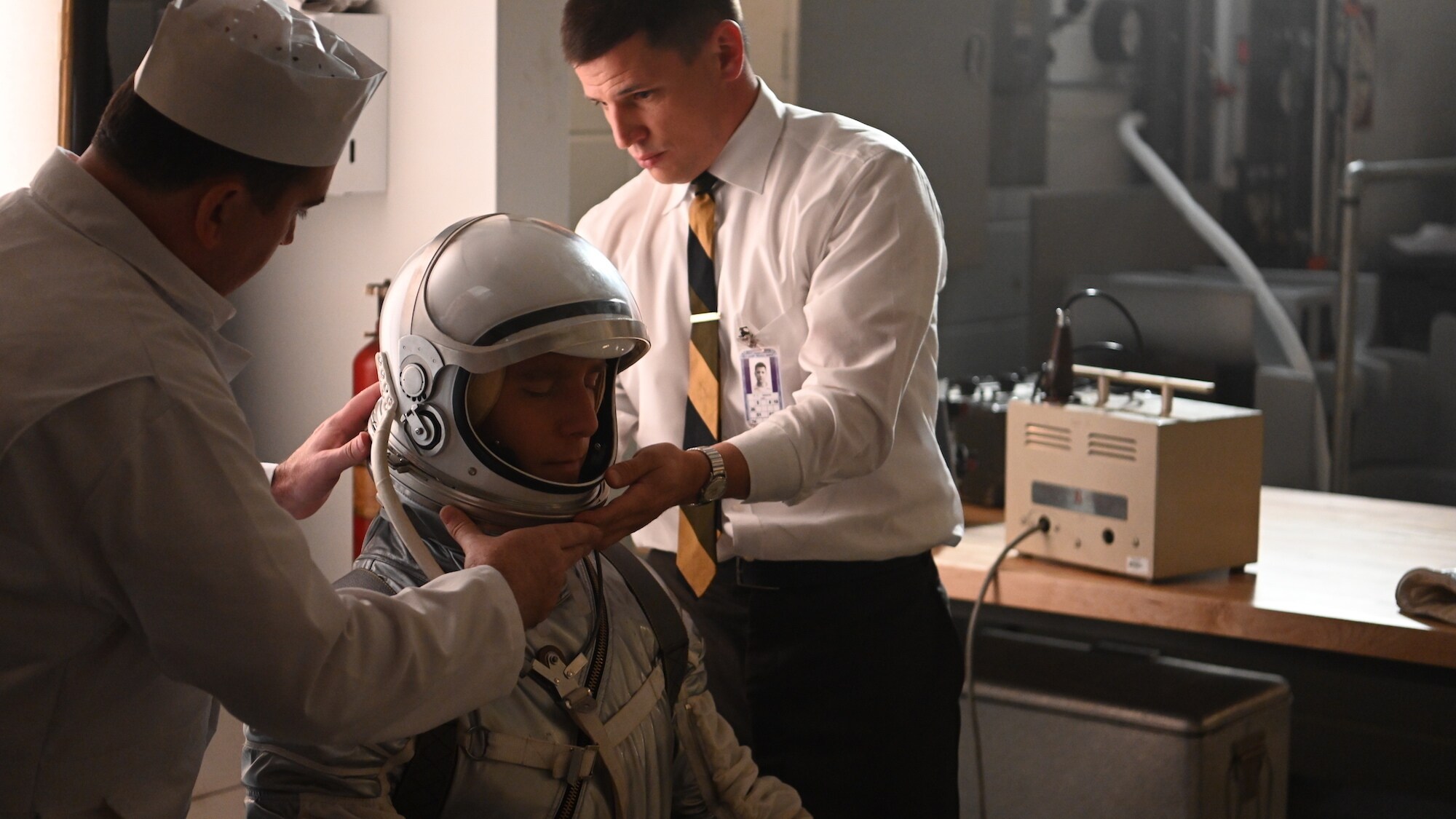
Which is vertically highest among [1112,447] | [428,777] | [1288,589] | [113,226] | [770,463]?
[113,226]

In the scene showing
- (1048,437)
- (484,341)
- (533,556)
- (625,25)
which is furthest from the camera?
(1048,437)

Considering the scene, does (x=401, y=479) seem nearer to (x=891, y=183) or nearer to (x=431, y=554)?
(x=431, y=554)

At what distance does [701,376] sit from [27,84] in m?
1.51

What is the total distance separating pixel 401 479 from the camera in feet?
5.12

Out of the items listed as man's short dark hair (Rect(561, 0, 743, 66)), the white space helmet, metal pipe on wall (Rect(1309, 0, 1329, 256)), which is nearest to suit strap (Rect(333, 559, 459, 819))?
the white space helmet

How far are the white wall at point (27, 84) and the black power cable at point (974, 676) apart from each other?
6.53 feet

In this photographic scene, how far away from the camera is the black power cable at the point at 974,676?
281cm

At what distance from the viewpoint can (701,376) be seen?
2029 mm

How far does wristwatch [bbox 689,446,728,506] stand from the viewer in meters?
1.69

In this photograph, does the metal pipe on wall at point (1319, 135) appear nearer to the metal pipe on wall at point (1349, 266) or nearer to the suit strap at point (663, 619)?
the metal pipe on wall at point (1349, 266)

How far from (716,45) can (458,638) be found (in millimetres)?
1062

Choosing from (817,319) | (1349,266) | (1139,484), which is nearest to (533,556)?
(817,319)

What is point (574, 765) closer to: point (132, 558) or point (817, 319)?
point (132, 558)

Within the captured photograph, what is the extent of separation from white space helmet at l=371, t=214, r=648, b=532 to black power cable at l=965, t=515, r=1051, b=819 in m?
1.43
